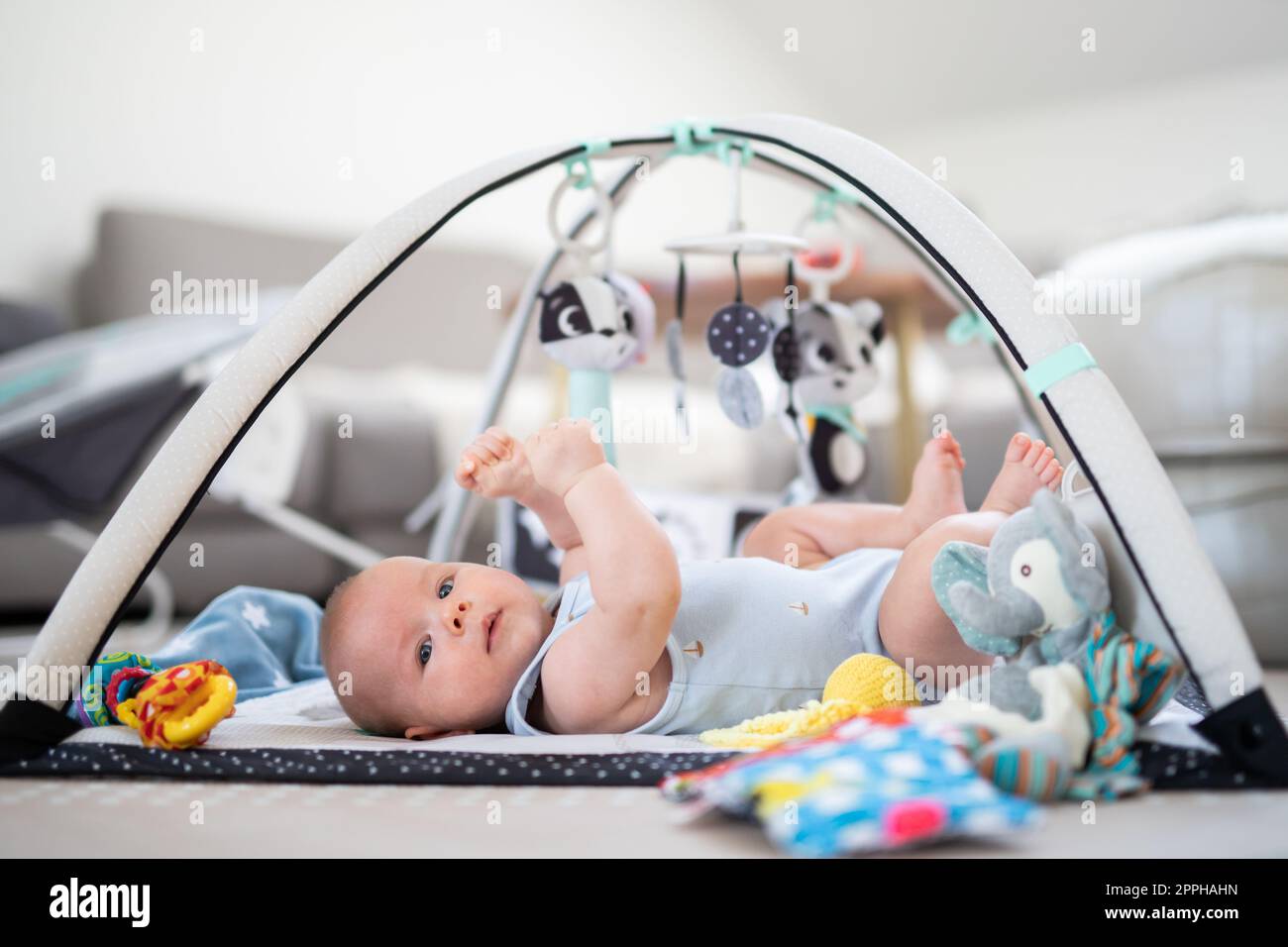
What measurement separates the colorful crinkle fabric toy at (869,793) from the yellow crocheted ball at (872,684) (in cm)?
21

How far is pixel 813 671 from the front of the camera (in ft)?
Result: 3.32

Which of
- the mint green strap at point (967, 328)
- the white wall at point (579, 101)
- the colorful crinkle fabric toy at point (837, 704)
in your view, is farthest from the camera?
the white wall at point (579, 101)

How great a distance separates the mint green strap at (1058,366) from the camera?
32.3 inches

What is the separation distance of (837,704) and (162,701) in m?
0.54

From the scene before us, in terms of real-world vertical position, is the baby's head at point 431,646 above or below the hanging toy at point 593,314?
below

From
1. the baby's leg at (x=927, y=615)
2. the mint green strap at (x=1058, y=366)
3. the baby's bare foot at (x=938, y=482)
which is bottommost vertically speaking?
the baby's leg at (x=927, y=615)

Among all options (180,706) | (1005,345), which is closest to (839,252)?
(1005,345)

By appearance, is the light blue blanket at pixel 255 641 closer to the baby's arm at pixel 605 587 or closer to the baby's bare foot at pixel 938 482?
the baby's arm at pixel 605 587

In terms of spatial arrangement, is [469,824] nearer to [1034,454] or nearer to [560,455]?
[560,455]

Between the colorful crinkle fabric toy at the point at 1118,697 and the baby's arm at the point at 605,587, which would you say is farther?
the baby's arm at the point at 605,587

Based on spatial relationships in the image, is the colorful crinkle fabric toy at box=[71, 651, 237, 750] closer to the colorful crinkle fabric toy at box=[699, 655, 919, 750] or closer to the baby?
the baby

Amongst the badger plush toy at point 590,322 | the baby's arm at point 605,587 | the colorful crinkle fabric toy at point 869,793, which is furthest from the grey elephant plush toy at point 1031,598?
the badger plush toy at point 590,322
